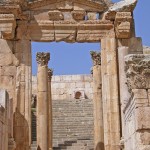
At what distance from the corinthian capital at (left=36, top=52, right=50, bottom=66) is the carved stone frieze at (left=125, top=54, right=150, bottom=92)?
10.3 meters

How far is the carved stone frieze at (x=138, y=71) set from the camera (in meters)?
7.23

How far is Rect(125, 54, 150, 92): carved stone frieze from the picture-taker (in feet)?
23.7

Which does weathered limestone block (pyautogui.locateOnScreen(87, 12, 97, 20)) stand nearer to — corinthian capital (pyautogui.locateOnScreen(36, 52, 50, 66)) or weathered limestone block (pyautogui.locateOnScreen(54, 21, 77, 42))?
weathered limestone block (pyautogui.locateOnScreen(54, 21, 77, 42))

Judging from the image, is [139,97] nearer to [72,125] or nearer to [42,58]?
[42,58]

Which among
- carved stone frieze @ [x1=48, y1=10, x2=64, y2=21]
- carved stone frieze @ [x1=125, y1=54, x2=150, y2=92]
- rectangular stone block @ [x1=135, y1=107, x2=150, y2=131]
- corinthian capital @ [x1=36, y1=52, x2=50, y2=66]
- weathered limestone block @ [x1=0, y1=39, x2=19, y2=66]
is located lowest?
rectangular stone block @ [x1=135, y1=107, x2=150, y2=131]

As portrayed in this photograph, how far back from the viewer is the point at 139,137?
23.0 ft

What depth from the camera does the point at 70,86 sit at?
3244 cm

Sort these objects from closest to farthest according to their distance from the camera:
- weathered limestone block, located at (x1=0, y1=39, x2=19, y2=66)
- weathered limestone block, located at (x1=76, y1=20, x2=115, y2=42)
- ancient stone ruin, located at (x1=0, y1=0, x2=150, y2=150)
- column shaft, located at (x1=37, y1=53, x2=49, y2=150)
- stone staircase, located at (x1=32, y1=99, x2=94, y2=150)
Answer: ancient stone ruin, located at (x1=0, y1=0, x2=150, y2=150)
weathered limestone block, located at (x1=0, y1=39, x2=19, y2=66)
weathered limestone block, located at (x1=76, y1=20, x2=115, y2=42)
column shaft, located at (x1=37, y1=53, x2=49, y2=150)
stone staircase, located at (x1=32, y1=99, x2=94, y2=150)

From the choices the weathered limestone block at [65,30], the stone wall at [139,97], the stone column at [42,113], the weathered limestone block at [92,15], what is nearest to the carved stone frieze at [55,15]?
the weathered limestone block at [65,30]

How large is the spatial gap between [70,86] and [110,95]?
63.4ft

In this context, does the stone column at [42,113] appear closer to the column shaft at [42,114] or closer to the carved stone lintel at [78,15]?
the column shaft at [42,114]

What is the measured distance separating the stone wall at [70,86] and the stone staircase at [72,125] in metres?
3.30

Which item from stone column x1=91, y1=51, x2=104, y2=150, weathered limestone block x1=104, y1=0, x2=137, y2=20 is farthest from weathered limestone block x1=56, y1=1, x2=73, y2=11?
stone column x1=91, y1=51, x2=104, y2=150

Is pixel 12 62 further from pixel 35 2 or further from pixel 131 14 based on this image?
pixel 131 14
